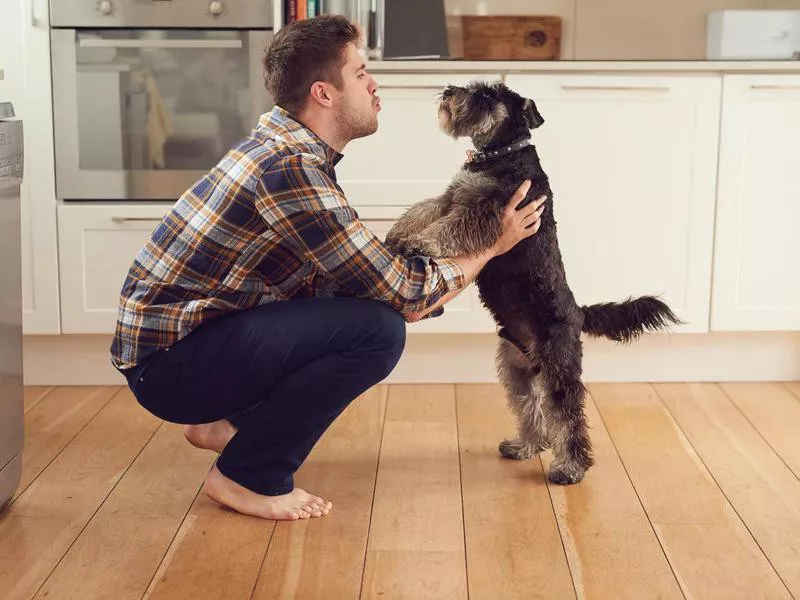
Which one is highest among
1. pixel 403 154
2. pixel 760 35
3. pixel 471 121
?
pixel 760 35

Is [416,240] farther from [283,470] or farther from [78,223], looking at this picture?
[78,223]

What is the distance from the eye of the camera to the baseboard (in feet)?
11.5

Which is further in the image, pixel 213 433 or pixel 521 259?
pixel 213 433

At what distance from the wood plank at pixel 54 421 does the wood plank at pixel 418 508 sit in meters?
0.83

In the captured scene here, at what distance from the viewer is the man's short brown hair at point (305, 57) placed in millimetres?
2240

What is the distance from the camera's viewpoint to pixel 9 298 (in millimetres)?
2262

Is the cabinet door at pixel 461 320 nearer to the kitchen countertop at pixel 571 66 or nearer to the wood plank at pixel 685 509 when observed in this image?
the wood plank at pixel 685 509

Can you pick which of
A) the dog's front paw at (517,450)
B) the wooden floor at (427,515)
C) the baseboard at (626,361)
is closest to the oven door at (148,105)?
the baseboard at (626,361)

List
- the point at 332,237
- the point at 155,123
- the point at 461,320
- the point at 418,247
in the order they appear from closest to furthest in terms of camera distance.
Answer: the point at 332,237
the point at 418,247
the point at 155,123
the point at 461,320

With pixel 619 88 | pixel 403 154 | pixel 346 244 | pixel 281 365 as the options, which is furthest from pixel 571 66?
pixel 281 365

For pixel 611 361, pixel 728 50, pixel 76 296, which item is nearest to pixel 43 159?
pixel 76 296

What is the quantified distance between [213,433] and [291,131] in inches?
30.6

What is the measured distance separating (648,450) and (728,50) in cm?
136

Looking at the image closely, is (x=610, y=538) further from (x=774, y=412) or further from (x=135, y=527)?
(x=774, y=412)
